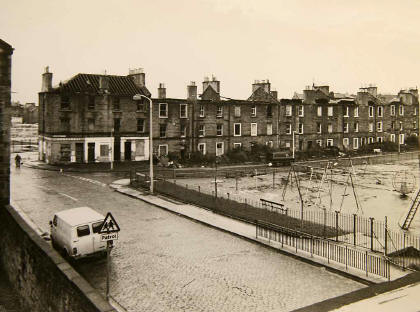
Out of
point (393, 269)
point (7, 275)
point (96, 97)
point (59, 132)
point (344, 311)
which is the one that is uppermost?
point (96, 97)

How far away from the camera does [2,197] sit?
19.9 meters

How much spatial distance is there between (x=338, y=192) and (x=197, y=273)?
70.7ft

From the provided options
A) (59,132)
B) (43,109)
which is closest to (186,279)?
(59,132)

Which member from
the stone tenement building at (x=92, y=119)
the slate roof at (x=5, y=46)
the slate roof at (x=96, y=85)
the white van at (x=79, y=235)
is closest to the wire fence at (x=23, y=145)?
the stone tenement building at (x=92, y=119)

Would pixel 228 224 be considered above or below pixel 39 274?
below

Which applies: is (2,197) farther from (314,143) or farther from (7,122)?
(314,143)

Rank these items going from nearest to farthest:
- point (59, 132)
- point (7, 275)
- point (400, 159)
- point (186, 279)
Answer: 1. point (186, 279)
2. point (7, 275)
3. point (59, 132)
4. point (400, 159)

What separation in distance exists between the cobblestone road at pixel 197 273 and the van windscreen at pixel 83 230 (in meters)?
1.23

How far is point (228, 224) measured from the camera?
2294 centimetres

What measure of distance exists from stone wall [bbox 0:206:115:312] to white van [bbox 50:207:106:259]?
1.75m

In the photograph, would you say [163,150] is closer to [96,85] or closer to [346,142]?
[96,85]

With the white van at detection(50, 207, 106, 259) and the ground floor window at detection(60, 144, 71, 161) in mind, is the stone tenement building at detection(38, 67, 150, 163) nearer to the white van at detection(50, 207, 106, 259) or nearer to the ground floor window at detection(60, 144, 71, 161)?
the ground floor window at detection(60, 144, 71, 161)

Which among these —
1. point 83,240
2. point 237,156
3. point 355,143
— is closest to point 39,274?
point 83,240

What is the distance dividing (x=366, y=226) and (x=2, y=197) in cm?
1765
